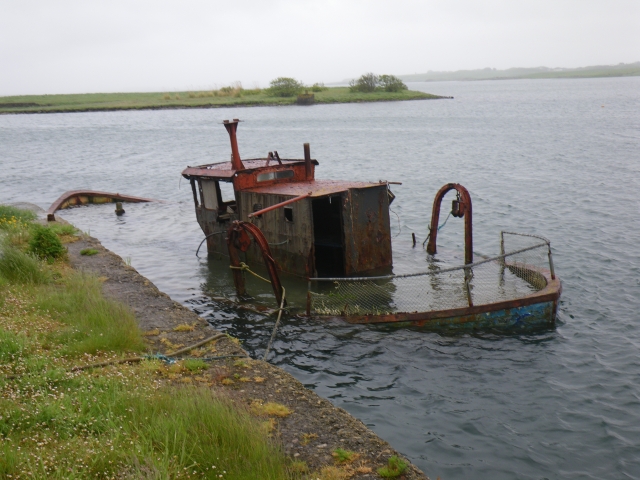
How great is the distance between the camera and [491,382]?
11.0m

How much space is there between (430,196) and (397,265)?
13.9 m

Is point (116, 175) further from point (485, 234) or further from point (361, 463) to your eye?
point (361, 463)

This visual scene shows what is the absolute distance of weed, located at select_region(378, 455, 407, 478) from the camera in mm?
6617

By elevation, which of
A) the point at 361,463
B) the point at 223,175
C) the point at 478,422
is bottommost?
the point at 478,422

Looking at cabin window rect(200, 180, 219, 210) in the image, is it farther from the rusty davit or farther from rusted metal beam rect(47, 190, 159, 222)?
rusted metal beam rect(47, 190, 159, 222)

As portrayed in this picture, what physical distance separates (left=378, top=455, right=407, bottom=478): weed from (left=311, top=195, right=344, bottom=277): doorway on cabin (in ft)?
30.8

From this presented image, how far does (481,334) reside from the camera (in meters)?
12.7

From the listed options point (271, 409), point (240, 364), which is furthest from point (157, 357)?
point (271, 409)

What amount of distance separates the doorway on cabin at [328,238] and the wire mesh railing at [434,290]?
77 cm

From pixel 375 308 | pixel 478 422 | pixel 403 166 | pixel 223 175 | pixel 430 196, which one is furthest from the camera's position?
pixel 403 166

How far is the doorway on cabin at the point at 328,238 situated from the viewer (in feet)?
55.7

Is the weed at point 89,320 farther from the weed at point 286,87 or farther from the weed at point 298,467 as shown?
the weed at point 286,87

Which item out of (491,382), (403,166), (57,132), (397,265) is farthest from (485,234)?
(57,132)

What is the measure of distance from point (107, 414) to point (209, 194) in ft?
40.6
